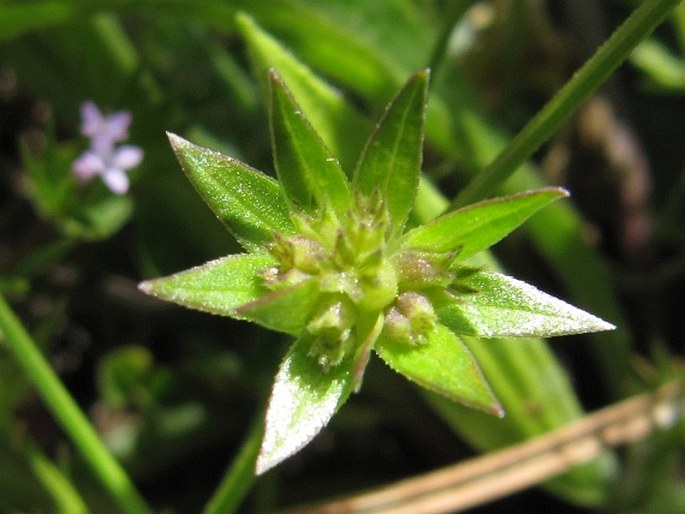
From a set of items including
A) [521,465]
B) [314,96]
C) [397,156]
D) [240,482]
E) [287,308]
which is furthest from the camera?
[521,465]

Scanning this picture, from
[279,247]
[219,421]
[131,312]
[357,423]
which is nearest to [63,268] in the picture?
[131,312]

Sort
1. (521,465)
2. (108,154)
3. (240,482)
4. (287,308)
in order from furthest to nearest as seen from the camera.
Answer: (521,465) < (108,154) < (240,482) < (287,308)

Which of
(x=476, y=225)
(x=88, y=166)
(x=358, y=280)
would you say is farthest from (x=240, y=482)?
(x=88, y=166)

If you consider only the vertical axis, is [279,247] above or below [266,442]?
above

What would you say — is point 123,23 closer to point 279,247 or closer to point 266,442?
point 279,247

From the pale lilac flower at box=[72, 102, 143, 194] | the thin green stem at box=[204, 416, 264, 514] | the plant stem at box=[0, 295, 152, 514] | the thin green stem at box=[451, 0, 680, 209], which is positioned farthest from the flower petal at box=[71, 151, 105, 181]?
the thin green stem at box=[451, 0, 680, 209]

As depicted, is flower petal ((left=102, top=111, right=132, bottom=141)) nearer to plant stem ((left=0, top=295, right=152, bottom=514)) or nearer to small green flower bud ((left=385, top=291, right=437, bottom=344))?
plant stem ((left=0, top=295, right=152, bottom=514))

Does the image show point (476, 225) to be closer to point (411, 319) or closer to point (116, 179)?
point (411, 319)
